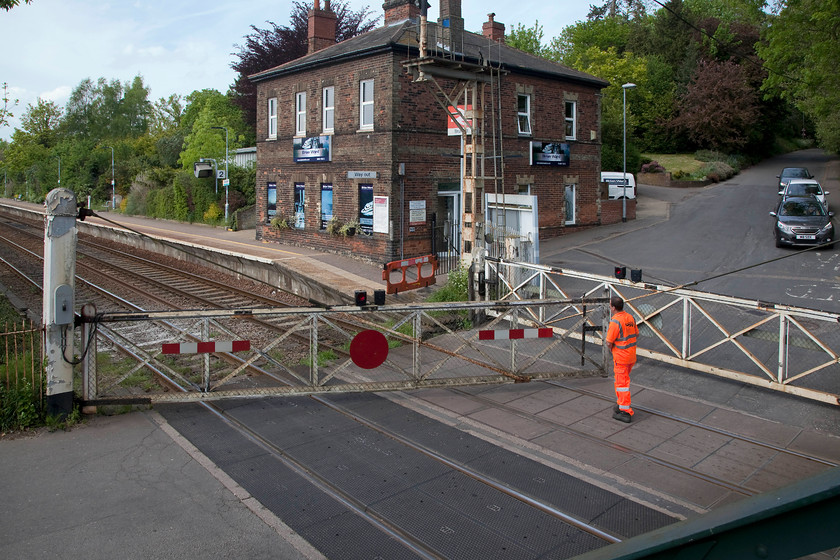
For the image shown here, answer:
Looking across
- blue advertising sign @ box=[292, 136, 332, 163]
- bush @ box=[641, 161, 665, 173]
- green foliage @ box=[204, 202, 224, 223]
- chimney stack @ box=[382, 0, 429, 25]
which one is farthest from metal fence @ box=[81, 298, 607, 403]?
bush @ box=[641, 161, 665, 173]

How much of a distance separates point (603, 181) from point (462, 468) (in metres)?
27.0

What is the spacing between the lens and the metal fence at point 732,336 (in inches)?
350

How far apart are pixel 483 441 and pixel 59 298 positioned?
5227 millimetres

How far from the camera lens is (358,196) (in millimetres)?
22875

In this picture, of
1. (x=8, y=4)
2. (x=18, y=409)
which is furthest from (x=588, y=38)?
(x=18, y=409)

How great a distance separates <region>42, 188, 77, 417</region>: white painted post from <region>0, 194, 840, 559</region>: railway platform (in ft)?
1.86

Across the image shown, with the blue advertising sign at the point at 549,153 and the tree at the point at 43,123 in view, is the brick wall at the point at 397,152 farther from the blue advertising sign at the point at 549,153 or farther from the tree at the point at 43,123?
the tree at the point at 43,123

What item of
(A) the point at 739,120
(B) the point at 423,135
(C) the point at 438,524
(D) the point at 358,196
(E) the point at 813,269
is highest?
(A) the point at 739,120

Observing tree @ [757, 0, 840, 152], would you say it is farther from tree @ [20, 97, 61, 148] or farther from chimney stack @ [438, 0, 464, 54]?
tree @ [20, 97, 61, 148]

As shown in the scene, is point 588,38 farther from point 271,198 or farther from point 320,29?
point 271,198

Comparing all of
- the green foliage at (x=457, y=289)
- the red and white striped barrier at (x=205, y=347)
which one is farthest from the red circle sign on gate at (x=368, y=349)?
the green foliage at (x=457, y=289)

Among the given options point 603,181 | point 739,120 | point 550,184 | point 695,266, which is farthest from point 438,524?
point 739,120

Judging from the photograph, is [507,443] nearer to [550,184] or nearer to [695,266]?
[695,266]

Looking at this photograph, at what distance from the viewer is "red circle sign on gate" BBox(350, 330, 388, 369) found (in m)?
8.88
